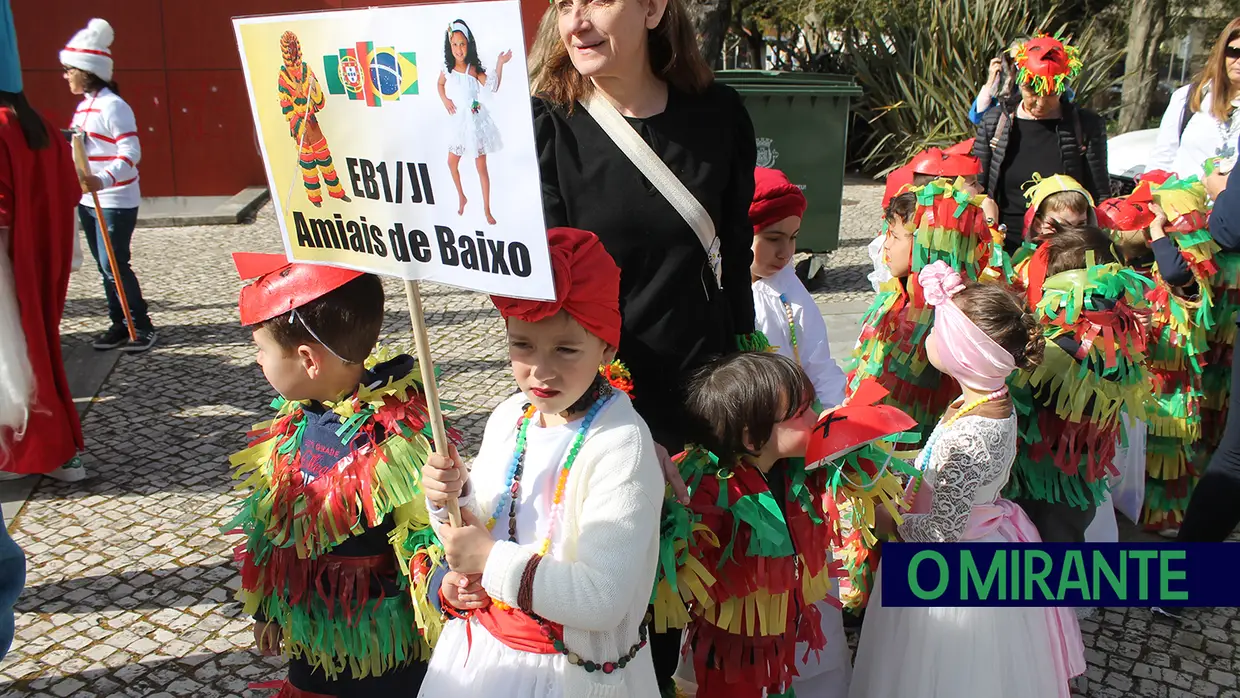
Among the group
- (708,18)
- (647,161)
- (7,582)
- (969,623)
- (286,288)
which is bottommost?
(969,623)

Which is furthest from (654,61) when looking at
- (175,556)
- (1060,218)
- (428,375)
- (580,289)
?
(175,556)

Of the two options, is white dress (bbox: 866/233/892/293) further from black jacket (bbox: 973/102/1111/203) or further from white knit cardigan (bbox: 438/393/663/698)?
white knit cardigan (bbox: 438/393/663/698)

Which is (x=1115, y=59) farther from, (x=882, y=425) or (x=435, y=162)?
(x=435, y=162)

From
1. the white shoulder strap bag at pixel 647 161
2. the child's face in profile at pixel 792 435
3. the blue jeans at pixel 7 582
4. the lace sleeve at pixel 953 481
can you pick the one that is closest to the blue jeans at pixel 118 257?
the blue jeans at pixel 7 582

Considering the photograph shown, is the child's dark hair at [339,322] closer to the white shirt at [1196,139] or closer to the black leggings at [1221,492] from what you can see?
the black leggings at [1221,492]

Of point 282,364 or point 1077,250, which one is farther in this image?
point 1077,250

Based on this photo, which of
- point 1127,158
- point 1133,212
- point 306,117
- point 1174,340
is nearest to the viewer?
point 306,117

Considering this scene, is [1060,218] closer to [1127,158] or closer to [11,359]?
[11,359]

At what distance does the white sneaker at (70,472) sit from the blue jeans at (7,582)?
224 centimetres

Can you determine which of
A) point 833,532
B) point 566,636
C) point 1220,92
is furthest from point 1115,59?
point 566,636

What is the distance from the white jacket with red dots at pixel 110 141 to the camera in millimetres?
6125

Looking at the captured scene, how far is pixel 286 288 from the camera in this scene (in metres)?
2.20

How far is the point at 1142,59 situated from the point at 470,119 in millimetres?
14695

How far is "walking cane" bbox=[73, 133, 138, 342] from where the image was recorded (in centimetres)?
551
